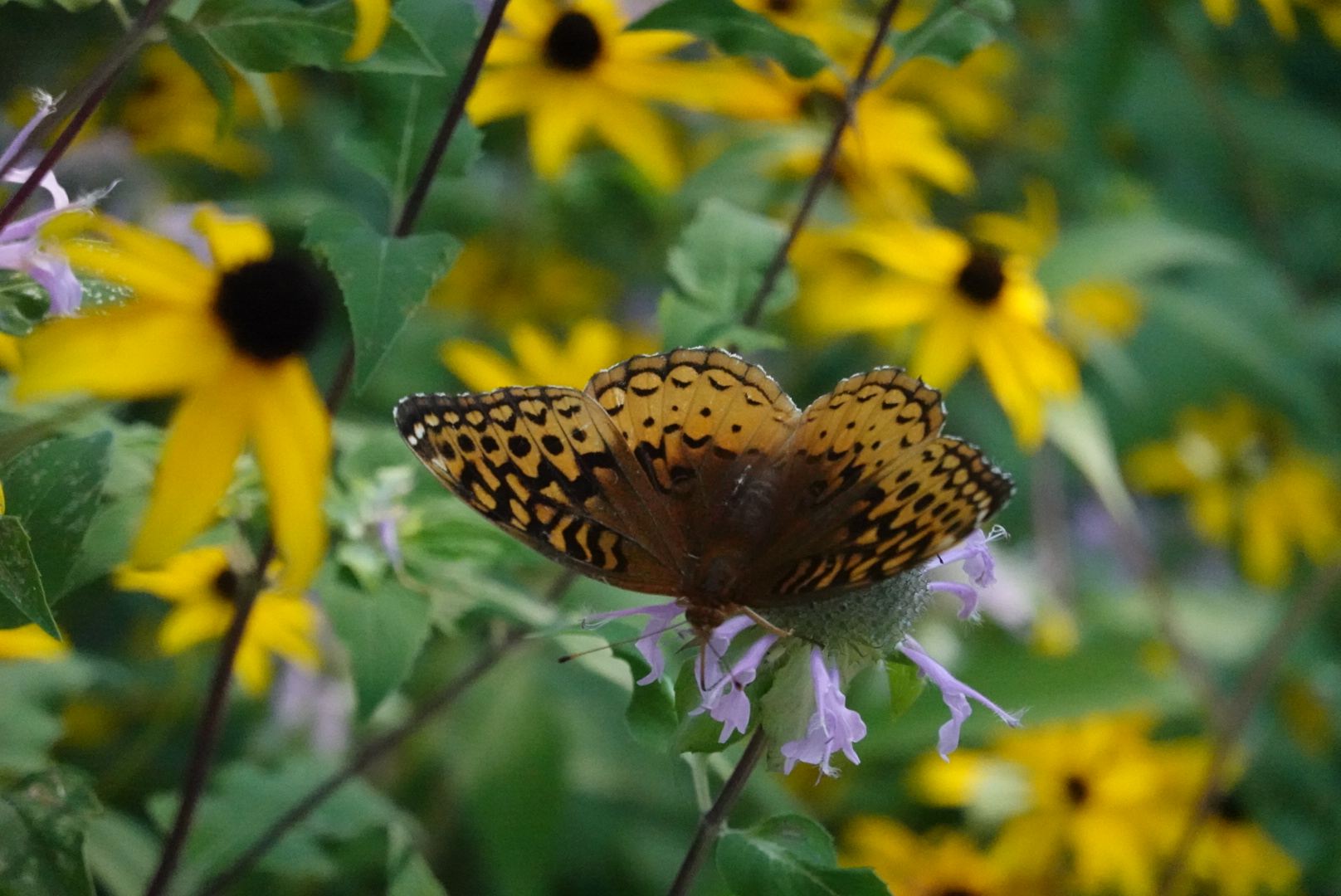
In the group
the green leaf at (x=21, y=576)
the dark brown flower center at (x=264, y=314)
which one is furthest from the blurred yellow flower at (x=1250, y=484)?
the green leaf at (x=21, y=576)

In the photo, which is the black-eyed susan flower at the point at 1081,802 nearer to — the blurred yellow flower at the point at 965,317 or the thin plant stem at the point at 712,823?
the blurred yellow flower at the point at 965,317

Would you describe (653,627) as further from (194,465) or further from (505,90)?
(505,90)

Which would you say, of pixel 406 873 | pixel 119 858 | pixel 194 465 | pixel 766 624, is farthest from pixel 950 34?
pixel 119 858

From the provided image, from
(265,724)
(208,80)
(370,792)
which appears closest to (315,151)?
(265,724)

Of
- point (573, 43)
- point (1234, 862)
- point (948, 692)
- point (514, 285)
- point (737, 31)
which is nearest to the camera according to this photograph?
point (948, 692)

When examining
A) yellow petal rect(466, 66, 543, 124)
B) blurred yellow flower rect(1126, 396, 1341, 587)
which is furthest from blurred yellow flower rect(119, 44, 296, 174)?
blurred yellow flower rect(1126, 396, 1341, 587)
